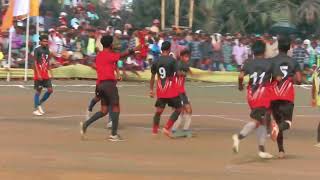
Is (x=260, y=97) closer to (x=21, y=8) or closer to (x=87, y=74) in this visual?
(x=21, y=8)

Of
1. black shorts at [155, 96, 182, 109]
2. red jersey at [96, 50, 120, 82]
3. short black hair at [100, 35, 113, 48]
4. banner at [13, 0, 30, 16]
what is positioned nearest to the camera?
short black hair at [100, 35, 113, 48]

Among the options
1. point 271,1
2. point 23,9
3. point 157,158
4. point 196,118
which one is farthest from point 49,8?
point 157,158

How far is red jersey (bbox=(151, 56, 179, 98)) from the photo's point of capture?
12.6 m

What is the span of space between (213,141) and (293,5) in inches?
980

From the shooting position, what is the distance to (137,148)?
11203 mm

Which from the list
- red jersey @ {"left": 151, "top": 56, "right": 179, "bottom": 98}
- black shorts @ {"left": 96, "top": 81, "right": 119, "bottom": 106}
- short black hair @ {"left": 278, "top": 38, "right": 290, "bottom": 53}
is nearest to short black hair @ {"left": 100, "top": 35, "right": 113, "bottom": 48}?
black shorts @ {"left": 96, "top": 81, "right": 119, "bottom": 106}

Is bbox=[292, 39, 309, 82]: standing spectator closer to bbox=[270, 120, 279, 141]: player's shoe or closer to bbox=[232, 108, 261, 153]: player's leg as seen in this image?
bbox=[270, 120, 279, 141]: player's shoe

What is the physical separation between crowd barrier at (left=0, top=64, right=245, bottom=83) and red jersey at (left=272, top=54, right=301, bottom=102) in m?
15.0

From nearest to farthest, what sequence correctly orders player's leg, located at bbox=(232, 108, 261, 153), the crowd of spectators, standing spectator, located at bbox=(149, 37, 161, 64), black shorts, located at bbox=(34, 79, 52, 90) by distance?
player's leg, located at bbox=(232, 108, 261, 153) → black shorts, located at bbox=(34, 79, 52, 90) → the crowd of spectators → standing spectator, located at bbox=(149, 37, 161, 64)

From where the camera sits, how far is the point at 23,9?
22.5 meters

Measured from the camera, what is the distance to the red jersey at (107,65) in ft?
39.6

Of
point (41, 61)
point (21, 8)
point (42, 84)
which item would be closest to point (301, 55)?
point (21, 8)

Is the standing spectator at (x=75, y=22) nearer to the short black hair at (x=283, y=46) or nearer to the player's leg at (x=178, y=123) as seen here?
the player's leg at (x=178, y=123)

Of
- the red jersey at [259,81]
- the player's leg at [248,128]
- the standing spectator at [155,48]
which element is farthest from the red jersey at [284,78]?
the standing spectator at [155,48]
